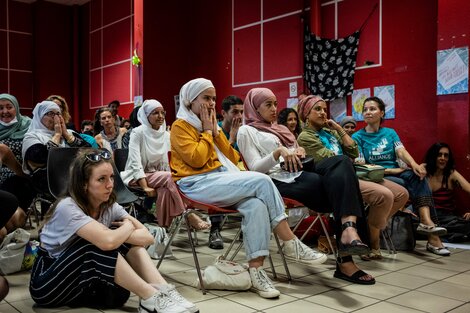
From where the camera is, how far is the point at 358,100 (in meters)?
5.57

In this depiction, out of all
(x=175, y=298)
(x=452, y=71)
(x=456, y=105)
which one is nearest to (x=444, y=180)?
(x=456, y=105)

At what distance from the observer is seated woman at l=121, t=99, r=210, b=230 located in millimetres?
2910

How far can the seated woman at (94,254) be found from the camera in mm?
2064

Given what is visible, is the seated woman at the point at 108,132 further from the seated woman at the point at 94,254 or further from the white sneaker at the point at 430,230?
the white sneaker at the point at 430,230

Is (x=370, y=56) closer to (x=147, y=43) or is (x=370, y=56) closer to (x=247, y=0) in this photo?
(x=247, y=0)

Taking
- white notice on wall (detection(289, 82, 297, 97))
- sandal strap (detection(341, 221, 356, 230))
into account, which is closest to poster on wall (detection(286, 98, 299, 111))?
white notice on wall (detection(289, 82, 297, 97))

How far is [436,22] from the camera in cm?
484

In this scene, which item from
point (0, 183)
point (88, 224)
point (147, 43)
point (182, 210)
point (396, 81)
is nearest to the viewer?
point (88, 224)

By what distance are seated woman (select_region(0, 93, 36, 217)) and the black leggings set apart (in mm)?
2015

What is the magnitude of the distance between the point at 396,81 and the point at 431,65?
423 mm

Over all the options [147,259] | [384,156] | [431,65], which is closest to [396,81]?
[431,65]

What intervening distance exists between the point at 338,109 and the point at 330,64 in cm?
58

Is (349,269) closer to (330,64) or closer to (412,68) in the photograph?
(412,68)

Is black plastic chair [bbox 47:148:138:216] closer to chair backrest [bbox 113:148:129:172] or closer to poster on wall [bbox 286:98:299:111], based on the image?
chair backrest [bbox 113:148:129:172]
